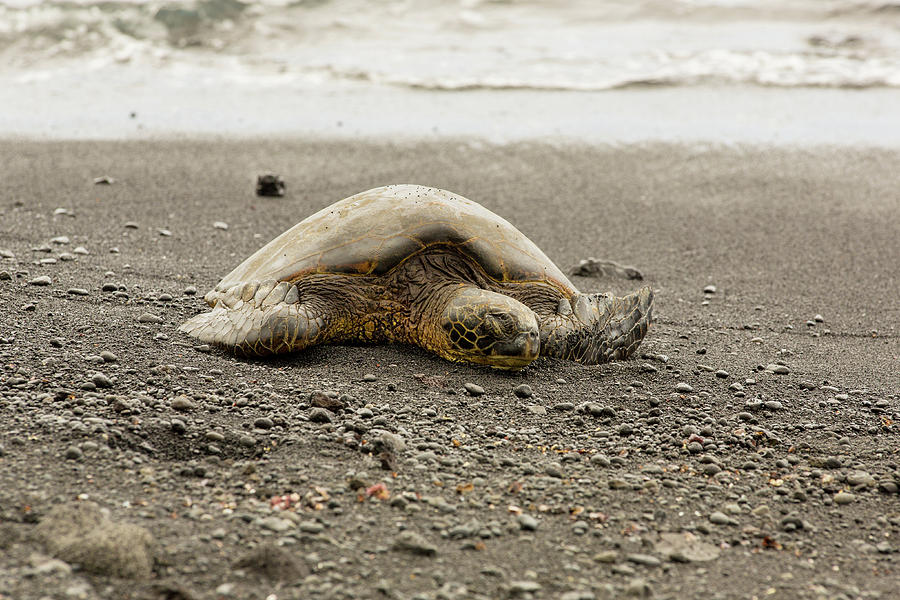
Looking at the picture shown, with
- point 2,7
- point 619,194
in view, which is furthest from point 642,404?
point 2,7

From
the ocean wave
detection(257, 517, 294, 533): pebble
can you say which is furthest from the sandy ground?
the ocean wave

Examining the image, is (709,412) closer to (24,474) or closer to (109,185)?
→ (24,474)

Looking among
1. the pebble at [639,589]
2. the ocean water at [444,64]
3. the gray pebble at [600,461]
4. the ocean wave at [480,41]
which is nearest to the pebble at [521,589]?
the pebble at [639,589]

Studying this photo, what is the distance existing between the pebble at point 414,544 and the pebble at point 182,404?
44.7 inches

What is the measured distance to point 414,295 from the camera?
4.21 m

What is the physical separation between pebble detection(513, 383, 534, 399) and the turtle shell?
2.67 ft

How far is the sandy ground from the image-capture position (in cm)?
225

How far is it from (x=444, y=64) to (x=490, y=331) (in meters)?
9.83

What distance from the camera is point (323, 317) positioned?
400 cm

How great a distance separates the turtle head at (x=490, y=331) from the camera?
148 inches

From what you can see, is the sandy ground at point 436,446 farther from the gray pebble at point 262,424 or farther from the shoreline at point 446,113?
the shoreline at point 446,113

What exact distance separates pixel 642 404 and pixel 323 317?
5.20ft

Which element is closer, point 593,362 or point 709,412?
point 709,412

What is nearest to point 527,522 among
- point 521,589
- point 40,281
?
point 521,589
